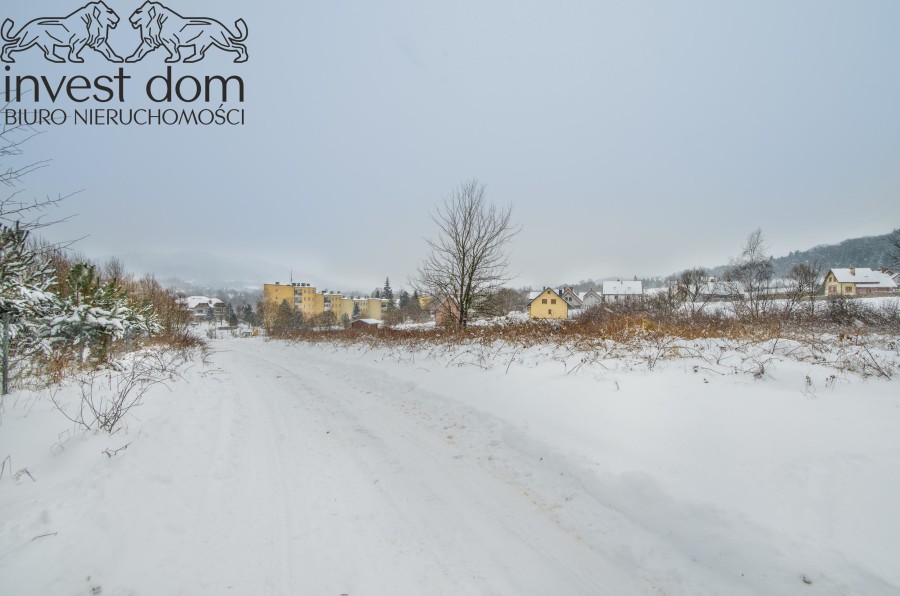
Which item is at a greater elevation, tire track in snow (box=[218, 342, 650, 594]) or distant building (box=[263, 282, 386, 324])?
distant building (box=[263, 282, 386, 324])

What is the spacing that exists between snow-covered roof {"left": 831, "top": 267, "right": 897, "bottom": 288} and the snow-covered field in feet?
289

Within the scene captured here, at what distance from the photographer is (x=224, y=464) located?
13.7 feet

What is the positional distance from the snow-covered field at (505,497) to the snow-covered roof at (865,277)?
88.0m

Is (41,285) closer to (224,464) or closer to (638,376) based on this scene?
(224,464)

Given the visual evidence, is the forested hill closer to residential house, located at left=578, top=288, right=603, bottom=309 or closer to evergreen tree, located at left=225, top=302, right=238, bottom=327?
residential house, located at left=578, top=288, right=603, bottom=309

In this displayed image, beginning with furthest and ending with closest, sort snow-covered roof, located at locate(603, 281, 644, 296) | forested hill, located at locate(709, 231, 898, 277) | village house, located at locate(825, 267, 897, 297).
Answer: snow-covered roof, located at locate(603, 281, 644, 296)
forested hill, located at locate(709, 231, 898, 277)
village house, located at locate(825, 267, 897, 297)

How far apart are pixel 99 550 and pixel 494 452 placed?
382 cm

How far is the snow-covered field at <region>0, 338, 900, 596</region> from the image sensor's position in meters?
2.45

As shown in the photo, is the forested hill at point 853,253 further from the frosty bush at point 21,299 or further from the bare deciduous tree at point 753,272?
the frosty bush at point 21,299

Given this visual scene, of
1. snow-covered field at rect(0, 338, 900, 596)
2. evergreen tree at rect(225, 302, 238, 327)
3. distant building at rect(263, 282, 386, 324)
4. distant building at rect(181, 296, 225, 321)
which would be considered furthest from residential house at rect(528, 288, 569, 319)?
distant building at rect(181, 296, 225, 321)

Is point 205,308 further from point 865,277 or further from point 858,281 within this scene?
point 865,277

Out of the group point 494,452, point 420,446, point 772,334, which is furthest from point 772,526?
point 772,334

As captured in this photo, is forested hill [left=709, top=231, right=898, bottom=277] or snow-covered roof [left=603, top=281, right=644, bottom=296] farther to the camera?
snow-covered roof [left=603, top=281, right=644, bottom=296]

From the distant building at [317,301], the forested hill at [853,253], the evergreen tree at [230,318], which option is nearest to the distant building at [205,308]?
the evergreen tree at [230,318]
